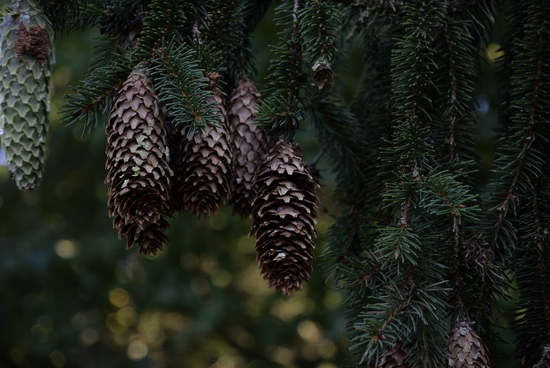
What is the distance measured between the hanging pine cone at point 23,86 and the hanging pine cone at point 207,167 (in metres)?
0.27

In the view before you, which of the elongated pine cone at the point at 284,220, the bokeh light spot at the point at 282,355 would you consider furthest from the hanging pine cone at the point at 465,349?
the bokeh light spot at the point at 282,355

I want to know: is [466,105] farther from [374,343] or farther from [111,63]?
[111,63]

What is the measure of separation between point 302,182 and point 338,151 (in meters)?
0.31

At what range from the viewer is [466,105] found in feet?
3.43

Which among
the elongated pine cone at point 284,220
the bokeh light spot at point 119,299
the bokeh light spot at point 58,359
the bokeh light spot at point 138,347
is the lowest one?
the bokeh light spot at point 138,347

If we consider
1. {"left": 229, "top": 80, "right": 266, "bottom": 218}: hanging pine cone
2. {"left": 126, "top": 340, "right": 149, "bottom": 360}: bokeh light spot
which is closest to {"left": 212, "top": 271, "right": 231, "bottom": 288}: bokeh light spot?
{"left": 126, "top": 340, "right": 149, "bottom": 360}: bokeh light spot

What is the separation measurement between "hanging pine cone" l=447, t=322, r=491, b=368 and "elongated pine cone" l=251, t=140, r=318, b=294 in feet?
0.82

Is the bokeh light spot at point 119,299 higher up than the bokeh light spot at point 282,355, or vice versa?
the bokeh light spot at point 282,355

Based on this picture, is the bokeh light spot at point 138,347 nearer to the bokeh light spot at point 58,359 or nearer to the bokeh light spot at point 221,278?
the bokeh light spot at point 58,359

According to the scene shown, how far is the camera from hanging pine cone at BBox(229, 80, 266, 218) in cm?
95

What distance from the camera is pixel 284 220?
0.86m

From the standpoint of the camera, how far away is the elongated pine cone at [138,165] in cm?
80

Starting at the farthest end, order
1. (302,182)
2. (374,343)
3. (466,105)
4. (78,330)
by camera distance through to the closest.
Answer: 1. (78,330)
2. (466,105)
3. (302,182)
4. (374,343)

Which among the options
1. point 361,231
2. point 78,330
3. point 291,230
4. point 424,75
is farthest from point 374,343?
point 78,330
